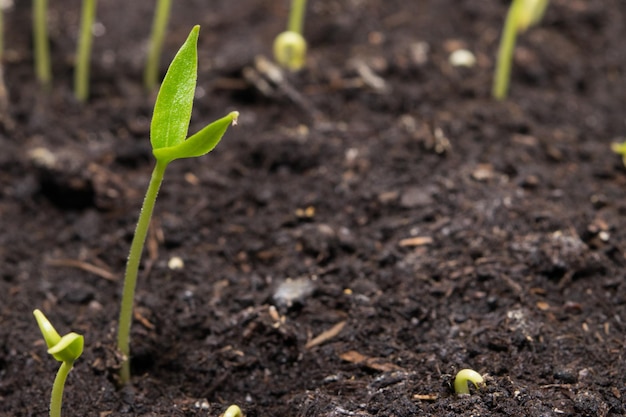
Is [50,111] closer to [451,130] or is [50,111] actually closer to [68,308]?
[68,308]

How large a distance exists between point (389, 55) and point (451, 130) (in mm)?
408

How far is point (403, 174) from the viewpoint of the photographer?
1.67m

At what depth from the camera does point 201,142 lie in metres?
0.90

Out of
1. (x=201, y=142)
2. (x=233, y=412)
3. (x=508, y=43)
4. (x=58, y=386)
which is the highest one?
(x=201, y=142)

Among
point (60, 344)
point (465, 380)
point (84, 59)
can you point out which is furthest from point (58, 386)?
point (84, 59)

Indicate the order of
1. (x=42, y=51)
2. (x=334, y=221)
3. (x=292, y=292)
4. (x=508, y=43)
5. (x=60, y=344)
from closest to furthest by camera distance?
1. (x=60, y=344)
2. (x=292, y=292)
3. (x=334, y=221)
4. (x=508, y=43)
5. (x=42, y=51)

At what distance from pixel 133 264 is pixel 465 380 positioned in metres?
0.52

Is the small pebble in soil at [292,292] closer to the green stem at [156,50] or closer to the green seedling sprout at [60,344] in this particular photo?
the green seedling sprout at [60,344]

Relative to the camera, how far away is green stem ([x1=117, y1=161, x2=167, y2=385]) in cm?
100

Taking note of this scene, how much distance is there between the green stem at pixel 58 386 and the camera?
3.16ft

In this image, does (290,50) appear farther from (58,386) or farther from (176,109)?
(58,386)

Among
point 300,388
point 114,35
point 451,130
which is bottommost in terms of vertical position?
point 300,388

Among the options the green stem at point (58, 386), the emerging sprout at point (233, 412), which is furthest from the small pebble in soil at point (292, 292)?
the green stem at point (58, 386)

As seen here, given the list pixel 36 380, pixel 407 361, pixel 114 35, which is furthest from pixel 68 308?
pixel 114 35
